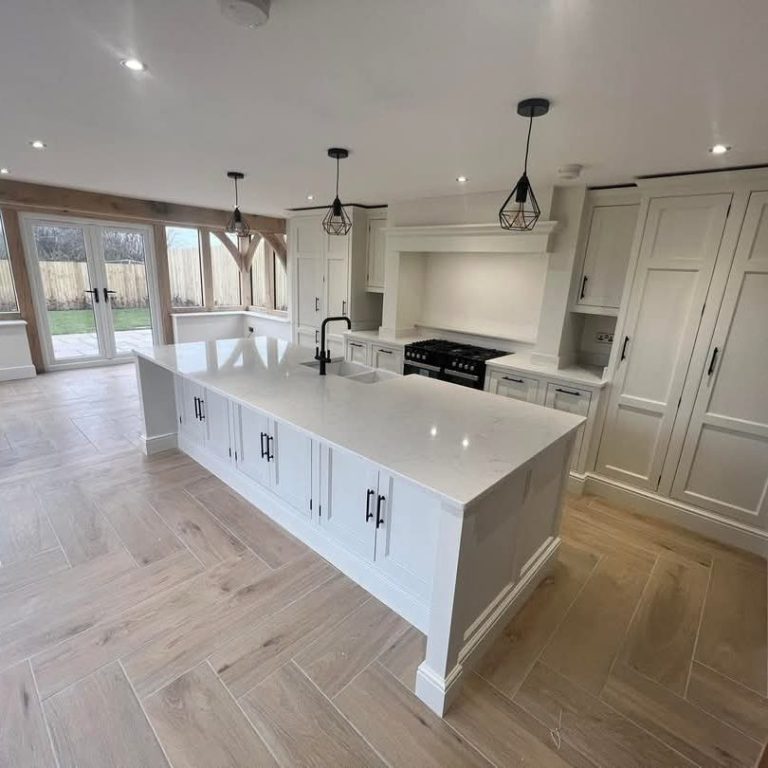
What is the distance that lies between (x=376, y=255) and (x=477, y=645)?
12.7ft

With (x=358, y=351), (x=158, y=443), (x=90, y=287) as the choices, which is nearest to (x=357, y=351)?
(x=358, y=351)

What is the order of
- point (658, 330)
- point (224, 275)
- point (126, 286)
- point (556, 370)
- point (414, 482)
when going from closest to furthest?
point (414, 482), point (658, 330), point (556, 370), point (126, 286), point (224, 275)

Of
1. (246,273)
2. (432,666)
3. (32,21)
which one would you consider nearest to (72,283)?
(246,273)

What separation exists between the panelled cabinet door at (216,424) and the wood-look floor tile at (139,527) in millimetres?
551

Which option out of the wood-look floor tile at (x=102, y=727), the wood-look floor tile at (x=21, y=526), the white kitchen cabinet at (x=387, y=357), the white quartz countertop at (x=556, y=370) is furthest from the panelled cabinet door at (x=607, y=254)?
the wood-look floor tile at (x=21, y=526)

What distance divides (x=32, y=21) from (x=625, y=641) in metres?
3.26

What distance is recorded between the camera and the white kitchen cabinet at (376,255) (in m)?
4.52

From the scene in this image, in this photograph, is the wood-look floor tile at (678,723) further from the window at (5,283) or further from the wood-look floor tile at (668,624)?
the window at (5,283)

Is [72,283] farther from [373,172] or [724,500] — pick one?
[724,500]

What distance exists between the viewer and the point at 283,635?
5.98 feet

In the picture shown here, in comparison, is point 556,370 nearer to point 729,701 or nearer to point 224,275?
point 729,701

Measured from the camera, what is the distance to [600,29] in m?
1.19

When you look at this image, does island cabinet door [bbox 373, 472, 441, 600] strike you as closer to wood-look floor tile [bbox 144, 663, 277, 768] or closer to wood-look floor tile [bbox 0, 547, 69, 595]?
wood-look floor tile [bbox 144, 663, 277, 768]

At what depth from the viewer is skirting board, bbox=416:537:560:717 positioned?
153 cm
